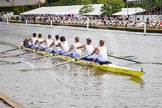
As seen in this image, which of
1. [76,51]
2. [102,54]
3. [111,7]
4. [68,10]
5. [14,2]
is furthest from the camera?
[68,10]

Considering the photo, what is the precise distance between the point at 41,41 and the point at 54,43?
8.63 feet

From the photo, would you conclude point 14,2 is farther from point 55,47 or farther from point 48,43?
point 48,43

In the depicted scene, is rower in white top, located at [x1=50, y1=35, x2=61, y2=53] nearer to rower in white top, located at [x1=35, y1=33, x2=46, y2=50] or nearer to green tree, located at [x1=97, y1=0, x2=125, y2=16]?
rower in white top, located at [x1=35, y1=33, x2=46, y2=50]

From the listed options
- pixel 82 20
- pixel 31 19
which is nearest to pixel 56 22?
pixel 82 20

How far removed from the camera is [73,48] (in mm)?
19312

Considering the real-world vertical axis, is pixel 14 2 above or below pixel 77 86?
above

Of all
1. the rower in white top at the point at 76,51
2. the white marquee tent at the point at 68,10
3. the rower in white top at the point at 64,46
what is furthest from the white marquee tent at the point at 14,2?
the white marquee tent at the point at 68,10

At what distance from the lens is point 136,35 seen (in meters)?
38.6

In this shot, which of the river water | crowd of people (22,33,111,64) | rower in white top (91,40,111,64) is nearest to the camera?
the river water

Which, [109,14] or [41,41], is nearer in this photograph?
[41,41]

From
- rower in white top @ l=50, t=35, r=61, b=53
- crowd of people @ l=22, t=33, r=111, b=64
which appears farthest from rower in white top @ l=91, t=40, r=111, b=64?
rower in white top @ l=50, t=35, r=61, b=53

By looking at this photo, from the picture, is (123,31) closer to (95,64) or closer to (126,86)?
(95,64)

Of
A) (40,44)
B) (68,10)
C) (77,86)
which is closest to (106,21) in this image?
(68,10)

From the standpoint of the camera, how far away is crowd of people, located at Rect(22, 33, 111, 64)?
53.0 ft
